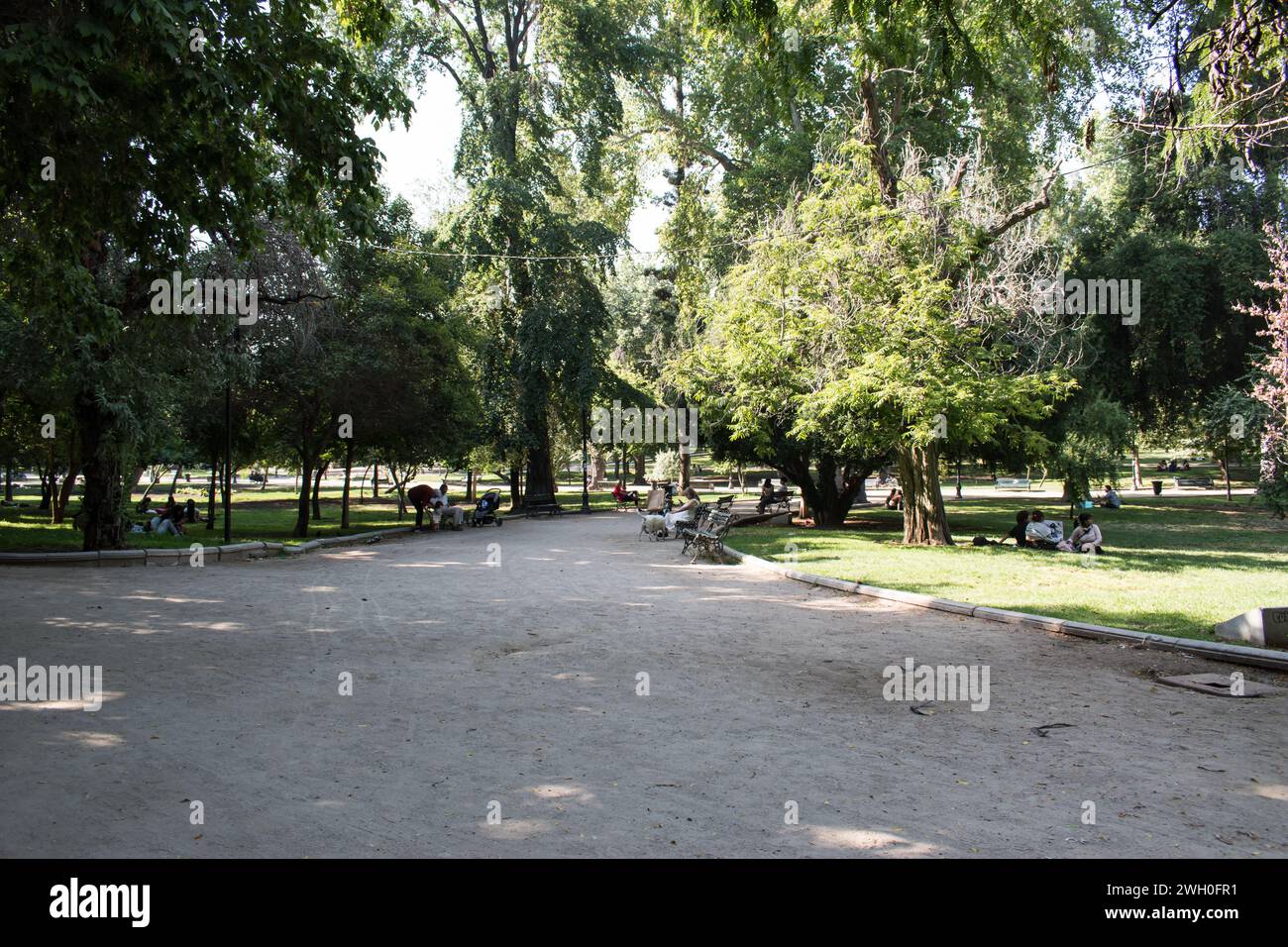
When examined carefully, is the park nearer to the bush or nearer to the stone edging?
the stone edging

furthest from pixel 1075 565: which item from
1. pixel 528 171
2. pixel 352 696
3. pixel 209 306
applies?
pixel 528 171

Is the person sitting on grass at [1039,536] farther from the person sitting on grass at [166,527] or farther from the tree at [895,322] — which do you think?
the person sitting on grass at [166,527]

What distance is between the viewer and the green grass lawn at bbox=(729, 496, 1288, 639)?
1104cm

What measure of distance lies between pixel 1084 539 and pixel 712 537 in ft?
26.4

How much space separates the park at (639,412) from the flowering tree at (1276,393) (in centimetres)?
22

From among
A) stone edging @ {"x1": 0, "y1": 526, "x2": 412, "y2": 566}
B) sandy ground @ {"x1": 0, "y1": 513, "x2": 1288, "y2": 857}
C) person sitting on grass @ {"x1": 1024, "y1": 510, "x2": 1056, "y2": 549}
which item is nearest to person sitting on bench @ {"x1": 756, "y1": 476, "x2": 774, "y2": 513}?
person sitting on grass @ {"x1": 1024, "y1": 510, "x2": 1056, "y2": 549}

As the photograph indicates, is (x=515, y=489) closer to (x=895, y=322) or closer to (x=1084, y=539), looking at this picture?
(x=895, y=322)

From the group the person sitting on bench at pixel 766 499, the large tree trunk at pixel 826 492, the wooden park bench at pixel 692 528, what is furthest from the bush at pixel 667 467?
the wooden park bench at pixel 692 528

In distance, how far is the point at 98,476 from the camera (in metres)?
16.0

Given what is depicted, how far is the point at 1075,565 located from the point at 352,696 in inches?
542

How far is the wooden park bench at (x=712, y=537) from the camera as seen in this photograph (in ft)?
58.6

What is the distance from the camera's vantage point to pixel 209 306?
645 inches

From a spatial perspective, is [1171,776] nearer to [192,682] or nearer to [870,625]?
[870,625]

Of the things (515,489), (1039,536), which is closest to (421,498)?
(515,489)
